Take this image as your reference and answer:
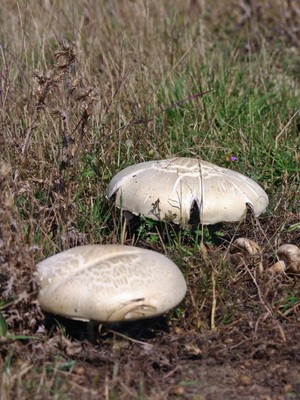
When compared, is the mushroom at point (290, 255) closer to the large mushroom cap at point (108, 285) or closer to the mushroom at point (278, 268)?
the mushroom at point (278, 268)

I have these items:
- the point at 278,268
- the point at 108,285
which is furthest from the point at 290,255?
the point at 108,285

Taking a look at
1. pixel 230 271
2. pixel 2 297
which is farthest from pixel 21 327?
pixel 230 271

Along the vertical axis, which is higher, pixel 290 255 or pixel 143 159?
pixel 143 159

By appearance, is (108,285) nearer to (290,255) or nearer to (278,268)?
(278,268)

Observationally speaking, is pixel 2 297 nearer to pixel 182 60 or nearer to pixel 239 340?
pixel 239 340

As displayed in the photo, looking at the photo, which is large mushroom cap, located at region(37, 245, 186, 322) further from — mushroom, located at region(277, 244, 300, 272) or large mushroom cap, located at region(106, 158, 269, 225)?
mushroom, located at region(277, 244, 300, 272)

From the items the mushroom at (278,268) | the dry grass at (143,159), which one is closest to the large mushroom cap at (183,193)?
the dry grass at (143,159)
